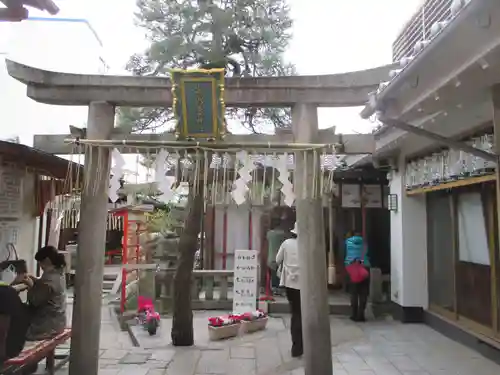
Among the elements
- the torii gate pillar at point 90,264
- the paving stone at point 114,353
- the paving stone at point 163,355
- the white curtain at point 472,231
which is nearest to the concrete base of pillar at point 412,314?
the white curtain at point 472,231

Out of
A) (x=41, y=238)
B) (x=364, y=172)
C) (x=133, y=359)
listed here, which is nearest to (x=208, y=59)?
(x=364, y=172)

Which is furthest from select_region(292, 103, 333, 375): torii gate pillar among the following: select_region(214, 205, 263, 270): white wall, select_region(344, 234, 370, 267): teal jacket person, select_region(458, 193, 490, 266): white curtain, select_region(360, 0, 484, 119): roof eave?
select_region(214, 205, 263, 270): white wall

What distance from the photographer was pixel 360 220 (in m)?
13.3

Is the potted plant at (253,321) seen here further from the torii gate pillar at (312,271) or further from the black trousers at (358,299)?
the torii gate pillar at (312,271)

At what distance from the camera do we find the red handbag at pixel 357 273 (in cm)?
981

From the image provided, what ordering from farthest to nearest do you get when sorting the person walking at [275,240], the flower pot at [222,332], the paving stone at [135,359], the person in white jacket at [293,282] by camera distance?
1. the person walking at [275,240]
2. the flower pot at [222,332]
3. the person in white jacket at [293,282]
4. the paving stone at [135,359]

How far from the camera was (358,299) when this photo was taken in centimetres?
1038

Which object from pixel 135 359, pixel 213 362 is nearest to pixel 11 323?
pixel 135 359

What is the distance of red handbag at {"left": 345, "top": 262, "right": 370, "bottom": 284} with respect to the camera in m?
9.81

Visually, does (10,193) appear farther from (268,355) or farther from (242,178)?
(268,355)

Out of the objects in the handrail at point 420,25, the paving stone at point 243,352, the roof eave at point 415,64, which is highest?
the handrail at point 420,25

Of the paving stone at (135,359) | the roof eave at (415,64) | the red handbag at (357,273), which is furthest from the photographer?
the red handbag at (357,273)

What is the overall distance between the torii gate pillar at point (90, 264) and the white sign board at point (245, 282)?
5.02 m

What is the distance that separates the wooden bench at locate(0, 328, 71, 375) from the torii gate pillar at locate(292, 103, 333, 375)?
3.43 meters
